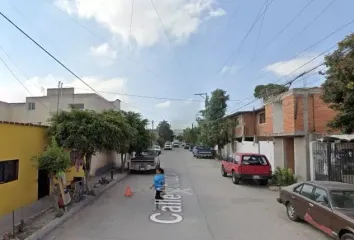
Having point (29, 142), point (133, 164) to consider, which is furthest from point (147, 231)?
point (133, 164)

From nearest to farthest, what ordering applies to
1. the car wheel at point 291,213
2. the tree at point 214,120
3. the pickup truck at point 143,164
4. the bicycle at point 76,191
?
1. the car wheel at point 291,213
2. the bicycle at point 76,191
3. the pickup truck at point 143,164
4. the tree at point 214,120

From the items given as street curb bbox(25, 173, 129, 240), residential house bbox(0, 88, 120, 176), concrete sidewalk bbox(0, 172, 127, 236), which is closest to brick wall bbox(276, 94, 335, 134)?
street curb bbox(25, 173, 129, 240)

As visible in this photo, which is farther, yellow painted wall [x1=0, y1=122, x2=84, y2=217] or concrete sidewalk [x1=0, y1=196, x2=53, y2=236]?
yellow painted wall [x1=0, y1=122, x2=84, y2=217]

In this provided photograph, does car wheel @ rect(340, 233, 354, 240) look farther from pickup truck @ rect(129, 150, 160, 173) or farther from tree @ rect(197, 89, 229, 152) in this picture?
tree @ rect(197, 89, 229, 152)

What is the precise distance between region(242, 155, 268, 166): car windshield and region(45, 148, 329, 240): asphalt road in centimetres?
316

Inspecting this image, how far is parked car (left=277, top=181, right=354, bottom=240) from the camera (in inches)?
306

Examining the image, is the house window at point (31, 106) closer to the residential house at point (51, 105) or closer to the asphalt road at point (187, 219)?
the residential house at point (51, 105)

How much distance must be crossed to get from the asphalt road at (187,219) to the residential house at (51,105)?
15.0 metres

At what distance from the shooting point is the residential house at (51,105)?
3094 centimetres

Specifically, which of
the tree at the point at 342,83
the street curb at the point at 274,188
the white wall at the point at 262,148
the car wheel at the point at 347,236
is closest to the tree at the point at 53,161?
the car wheel at the point at 347,236

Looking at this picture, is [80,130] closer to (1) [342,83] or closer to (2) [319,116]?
(1) [342,83]

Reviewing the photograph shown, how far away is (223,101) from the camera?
150 feet

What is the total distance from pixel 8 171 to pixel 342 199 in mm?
9999

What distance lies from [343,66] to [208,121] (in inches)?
1311
